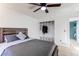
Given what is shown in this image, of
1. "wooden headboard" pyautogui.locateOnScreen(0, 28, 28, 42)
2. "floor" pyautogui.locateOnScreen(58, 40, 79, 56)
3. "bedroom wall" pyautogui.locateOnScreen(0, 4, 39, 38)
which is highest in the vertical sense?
"bedroom wall" pyautogui.locateOnScreen(0, 4, 39, 38)

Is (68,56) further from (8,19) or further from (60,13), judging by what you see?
(8,19)

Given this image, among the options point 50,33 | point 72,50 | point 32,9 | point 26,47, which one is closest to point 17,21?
point 32,9

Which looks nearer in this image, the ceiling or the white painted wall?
the ceiling

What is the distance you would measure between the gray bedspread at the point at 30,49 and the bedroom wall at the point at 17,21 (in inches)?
5.9

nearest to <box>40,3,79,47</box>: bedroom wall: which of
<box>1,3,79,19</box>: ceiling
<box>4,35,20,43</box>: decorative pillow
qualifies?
<box>1,3,79,19</box>: ceiling

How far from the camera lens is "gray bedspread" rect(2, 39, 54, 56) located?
143cm

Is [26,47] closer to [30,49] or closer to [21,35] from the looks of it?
[30,49]

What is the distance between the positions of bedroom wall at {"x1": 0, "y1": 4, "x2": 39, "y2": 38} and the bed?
69 millimetres

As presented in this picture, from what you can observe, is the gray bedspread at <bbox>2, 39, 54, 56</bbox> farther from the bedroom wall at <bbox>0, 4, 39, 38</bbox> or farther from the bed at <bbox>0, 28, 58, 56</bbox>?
the bedroom wall at <bbox>0, 4, 39, 38</bbox>

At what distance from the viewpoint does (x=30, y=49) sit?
150cm

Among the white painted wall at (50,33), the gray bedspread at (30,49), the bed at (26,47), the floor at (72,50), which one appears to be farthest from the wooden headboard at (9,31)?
the floor at (72,50)

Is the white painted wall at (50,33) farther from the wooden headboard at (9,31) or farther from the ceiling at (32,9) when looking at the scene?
the wooden headboard at (9,31)

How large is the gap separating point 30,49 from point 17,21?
505 millimetres

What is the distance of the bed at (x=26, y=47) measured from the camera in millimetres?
1423
